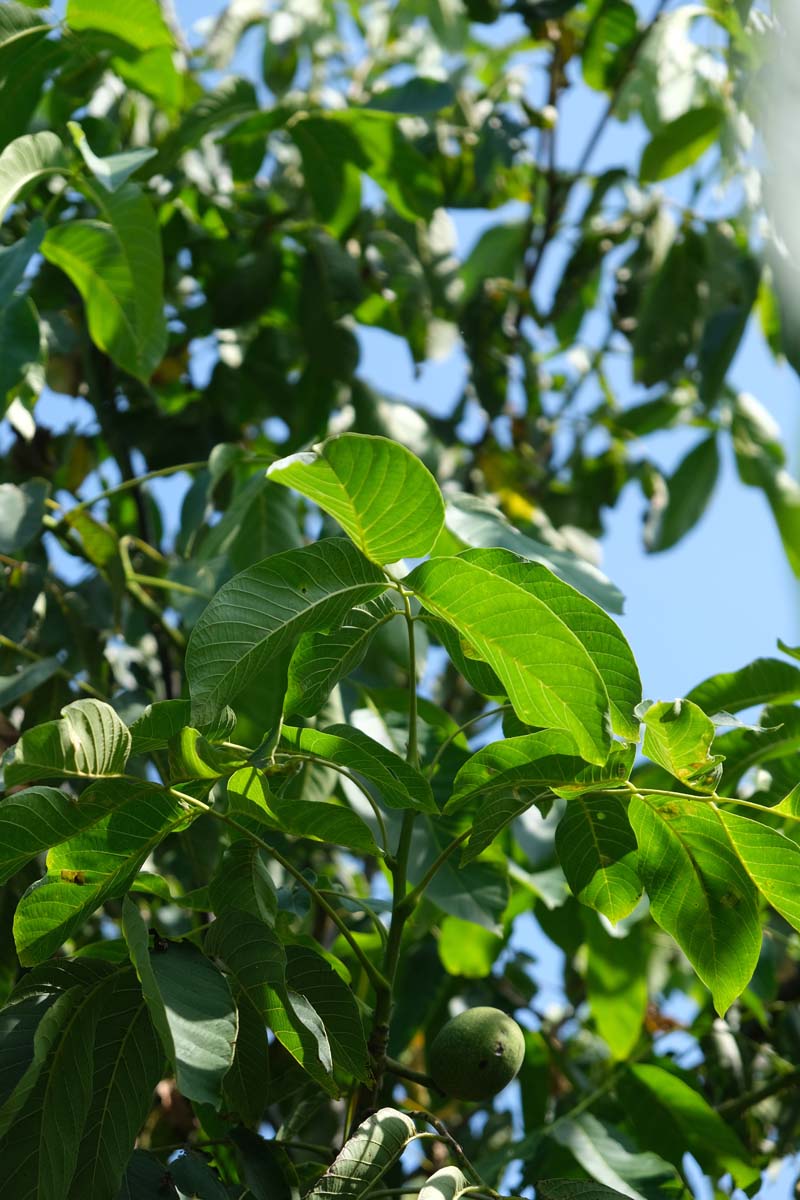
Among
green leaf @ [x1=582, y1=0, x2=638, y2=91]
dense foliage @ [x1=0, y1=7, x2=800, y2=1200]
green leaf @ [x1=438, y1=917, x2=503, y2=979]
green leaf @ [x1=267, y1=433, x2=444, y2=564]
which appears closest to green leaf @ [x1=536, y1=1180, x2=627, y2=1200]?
dense foliage @ [x1=0, y1=7, x2=800, y2=1200]

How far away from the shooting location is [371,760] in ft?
2.34

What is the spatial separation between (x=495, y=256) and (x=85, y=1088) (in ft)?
5.68

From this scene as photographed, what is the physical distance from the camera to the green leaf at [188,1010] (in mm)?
621

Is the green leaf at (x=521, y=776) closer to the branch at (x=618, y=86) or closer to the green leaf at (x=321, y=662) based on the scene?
the green leaf at (x=321, y=662)

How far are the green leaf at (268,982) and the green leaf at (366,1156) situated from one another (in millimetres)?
42

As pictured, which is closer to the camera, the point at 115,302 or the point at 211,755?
the point at 211,755

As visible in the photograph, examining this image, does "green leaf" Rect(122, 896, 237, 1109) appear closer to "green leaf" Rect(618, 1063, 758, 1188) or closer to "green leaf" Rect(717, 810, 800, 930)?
"green leaf" Rect(717, 810, 800, 930)

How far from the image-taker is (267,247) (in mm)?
1680

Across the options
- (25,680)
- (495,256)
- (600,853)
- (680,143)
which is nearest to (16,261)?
(25,680)

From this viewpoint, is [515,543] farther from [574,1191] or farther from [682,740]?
[574,1191]

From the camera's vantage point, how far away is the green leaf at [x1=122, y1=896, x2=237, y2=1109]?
0.62 meters

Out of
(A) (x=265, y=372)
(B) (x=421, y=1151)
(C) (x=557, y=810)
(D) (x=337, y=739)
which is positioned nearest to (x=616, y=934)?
(C) (x=557, y=810)

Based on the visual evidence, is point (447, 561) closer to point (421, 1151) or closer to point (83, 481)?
point (421, 1151)

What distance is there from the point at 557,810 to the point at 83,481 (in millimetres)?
958
